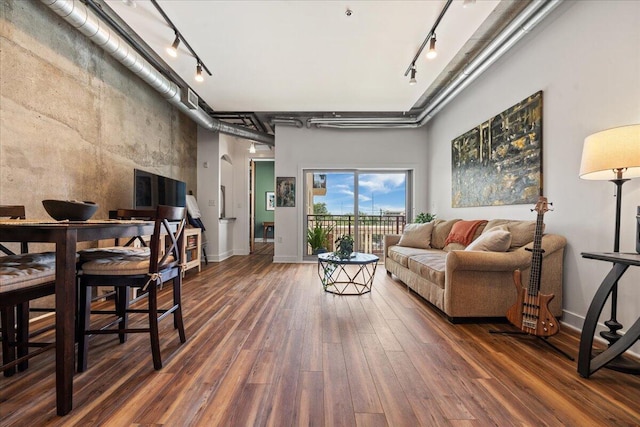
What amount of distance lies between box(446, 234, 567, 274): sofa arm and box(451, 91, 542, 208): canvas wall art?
1.94ft

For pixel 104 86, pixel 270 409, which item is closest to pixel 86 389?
pixel 270 409

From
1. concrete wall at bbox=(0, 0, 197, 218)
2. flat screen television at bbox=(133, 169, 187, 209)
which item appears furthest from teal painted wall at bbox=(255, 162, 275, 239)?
concrete wall at bbox=(0, 0, 197, 218)

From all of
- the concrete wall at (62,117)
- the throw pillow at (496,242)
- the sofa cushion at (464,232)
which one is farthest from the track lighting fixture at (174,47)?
the sofa cushion at (464,232)

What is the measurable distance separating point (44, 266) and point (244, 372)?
1.21m

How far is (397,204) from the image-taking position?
6.08 meters

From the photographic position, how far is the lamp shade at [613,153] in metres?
1.63

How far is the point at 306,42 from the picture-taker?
3.01m

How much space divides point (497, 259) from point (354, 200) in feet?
12.2

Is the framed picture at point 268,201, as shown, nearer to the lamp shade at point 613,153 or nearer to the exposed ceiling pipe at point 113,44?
the exposed ceiling pipe at point 113,44

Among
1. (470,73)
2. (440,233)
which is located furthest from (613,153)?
(440,233)

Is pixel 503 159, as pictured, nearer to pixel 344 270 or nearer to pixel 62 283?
pixel 344 270

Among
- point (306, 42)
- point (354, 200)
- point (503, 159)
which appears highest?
point (306, 42)

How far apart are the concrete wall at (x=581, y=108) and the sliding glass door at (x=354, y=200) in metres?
2.95

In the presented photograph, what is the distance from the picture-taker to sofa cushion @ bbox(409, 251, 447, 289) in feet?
8.70
